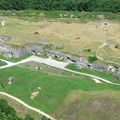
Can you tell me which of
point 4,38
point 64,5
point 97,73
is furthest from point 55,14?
point 97,73

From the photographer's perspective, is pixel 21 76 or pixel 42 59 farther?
pixel 42 59

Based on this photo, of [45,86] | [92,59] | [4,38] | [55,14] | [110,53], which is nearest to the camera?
[45,86]

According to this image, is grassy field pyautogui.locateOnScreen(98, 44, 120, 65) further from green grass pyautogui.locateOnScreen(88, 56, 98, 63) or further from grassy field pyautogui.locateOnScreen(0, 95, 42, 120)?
grassy field pyautogui.locateOnScreen(0, 95, 42, 120)

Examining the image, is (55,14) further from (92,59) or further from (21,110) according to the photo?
(21,110)

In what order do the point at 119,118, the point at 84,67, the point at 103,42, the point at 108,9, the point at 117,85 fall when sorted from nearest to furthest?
the point at 119,118 → the point at 117,85 → the point at 84,67 → the point at 103,42 → the point at 108,9

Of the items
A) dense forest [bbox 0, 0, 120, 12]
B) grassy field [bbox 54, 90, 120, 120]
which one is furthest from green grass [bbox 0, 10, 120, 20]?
grassy field [bbox 54, 90, 120, 120]

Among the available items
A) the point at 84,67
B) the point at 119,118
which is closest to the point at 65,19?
the point at 84,67

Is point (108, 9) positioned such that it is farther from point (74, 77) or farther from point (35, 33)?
point (74, 77)
